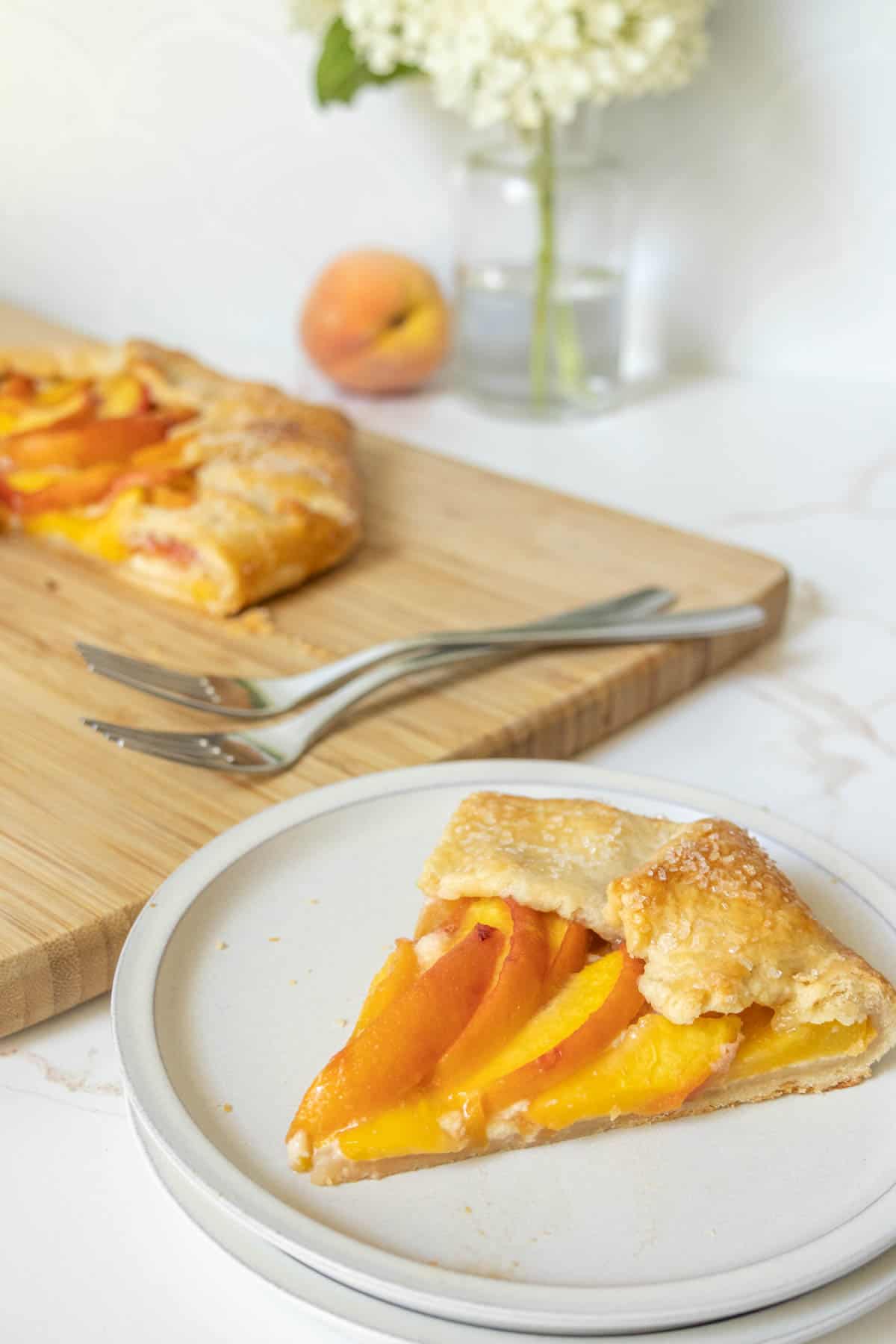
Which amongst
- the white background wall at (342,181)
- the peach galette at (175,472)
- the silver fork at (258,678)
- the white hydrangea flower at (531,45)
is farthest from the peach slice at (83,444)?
the white background wall at (342,181)

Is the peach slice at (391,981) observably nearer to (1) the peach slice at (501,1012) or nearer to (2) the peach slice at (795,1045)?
(1) the peach slice at (501,1012)

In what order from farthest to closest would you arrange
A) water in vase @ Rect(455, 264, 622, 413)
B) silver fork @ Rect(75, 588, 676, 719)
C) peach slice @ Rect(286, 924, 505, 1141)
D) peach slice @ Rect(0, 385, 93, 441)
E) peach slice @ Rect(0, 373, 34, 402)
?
water in vase @ Rect(455, 264, 622, 413)
peach slice @ Rect(0, 373, 34, 402)
peach slice @ Rect(0, 385, 93, 441)
silver fork @ Rect(75, 588, 676, 719)
peach slice @ Rect(286, 924, 505, 1141)

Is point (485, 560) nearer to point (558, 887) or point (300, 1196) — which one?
point (558, 887)

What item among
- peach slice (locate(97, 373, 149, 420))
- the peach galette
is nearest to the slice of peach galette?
the peach galette

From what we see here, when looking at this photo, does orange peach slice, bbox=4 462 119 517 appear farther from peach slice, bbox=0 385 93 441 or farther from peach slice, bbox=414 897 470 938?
peach slice, bbox=414 897 470 938

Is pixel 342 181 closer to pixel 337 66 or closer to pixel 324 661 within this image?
pixel 337 66
